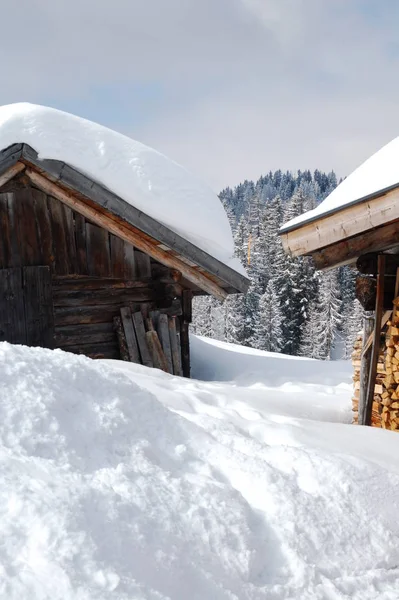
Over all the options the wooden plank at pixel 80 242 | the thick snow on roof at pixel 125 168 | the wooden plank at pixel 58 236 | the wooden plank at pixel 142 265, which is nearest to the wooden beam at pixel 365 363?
the thick snow on roof at pixel 125 168

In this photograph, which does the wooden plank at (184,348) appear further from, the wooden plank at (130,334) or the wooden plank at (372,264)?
the wooden plank at (372,264)

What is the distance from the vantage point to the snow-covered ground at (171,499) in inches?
88.0

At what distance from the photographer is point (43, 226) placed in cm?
840

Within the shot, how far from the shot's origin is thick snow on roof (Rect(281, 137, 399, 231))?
5.33 metres

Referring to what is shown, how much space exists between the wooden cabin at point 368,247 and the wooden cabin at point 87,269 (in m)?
2.60

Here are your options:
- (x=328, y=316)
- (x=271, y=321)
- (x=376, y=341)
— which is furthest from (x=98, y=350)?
(x=328, y=316)

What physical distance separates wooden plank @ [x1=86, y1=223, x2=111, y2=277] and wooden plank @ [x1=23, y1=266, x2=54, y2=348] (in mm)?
673

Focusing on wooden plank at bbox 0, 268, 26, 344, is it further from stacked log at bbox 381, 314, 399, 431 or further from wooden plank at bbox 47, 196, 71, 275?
stacked log at bbox 381, 314, 399, 431

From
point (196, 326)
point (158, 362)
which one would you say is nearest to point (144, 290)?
point (158, 362)

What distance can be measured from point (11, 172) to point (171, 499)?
253 inches

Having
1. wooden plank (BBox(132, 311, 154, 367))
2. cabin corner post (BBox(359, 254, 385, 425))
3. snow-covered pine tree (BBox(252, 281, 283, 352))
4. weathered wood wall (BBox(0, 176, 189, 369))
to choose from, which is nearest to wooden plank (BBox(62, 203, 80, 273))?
weathered wood wall (BBox(0, 176, 189, 369))

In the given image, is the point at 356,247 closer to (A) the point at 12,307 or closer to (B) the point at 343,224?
(B) the point at 343,224

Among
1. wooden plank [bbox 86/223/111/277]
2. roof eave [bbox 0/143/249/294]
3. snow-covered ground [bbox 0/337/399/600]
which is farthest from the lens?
wooden plank [bbox 86/223/111/277]

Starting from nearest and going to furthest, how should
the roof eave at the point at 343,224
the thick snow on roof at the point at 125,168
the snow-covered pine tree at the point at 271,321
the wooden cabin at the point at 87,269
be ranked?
the roof eave at the point at 343,224 → the thick snow on roof at the point at 125,168 → the wooden cabin at the point at 87,269 → the snow-covered pine tree at the point at 271,321
